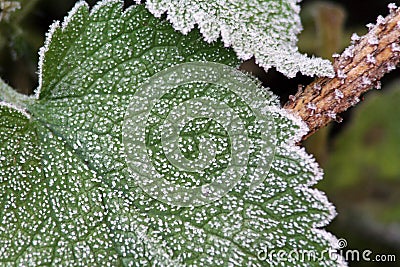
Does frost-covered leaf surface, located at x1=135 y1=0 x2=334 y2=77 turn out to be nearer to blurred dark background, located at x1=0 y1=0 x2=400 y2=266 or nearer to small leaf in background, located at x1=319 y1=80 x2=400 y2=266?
blurred dark background, located at x1=0 y1=0 x2=400 y2=266

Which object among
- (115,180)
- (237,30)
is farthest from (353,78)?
(115,180)

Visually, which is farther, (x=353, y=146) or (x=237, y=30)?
A: (x=353, y=146)

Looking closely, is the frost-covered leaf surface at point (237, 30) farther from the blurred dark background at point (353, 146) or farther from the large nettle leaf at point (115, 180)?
the blurred dark background at point (353, 146)

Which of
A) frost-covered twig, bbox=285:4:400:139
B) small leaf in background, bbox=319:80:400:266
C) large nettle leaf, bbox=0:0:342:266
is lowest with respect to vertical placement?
large nettle leaf, bbox=0:0:342:266

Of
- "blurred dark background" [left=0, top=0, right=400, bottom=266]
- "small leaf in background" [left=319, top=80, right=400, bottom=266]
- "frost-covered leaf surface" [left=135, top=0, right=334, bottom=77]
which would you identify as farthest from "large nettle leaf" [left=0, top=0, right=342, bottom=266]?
"small leaf in background" [left=319, top=80, right=400, bottom=266]

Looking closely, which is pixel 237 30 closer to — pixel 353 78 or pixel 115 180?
pixel 353 78

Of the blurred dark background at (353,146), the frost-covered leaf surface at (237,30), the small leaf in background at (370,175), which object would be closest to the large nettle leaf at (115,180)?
the frost-covered leaf surface at (237,30)
